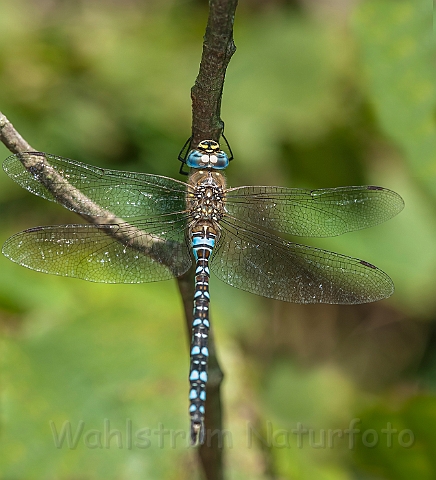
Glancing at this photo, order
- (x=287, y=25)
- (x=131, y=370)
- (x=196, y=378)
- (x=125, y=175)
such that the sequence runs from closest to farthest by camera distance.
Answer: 1. (x=196, y=378)
2. (x=125, y=175)
3. (x=131, y=370)
4. (x=287, y=25)

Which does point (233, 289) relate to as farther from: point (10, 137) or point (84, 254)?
point (10, 137)

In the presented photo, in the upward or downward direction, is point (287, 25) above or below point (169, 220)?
above

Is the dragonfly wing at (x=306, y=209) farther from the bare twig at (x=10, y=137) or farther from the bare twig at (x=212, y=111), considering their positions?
the bare twig at (x=10, y=137)

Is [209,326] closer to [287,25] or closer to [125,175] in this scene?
[125,175]

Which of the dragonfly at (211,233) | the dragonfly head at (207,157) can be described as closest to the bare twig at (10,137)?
the dragonfly at (211,233)

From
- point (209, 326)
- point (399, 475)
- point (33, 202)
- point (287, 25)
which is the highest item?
point (287, 25)

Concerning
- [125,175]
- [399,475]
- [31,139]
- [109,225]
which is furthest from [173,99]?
[399,475]
